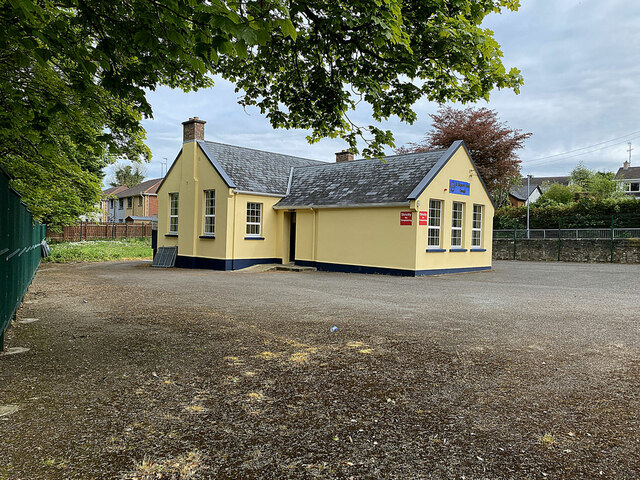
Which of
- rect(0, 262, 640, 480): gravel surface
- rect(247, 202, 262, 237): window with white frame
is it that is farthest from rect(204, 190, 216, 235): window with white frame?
rect(0, 262, 640, 480): gravel surface

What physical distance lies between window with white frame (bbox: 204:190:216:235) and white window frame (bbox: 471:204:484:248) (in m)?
12.2

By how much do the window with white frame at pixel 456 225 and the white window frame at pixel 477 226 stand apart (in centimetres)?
137

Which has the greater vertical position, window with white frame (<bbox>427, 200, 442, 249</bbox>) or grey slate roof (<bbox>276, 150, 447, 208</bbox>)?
grey slate roof (<bbox>276, 150, 447, 208</bbox>)

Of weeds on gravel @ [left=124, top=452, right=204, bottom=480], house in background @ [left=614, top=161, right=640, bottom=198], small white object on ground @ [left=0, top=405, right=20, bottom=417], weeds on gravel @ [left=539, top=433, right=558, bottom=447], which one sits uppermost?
house in background @ [left=614, top=161, right=640, bottom=198]

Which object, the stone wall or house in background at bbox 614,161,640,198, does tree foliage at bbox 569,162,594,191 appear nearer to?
house in background at bbox 614,161,640,198

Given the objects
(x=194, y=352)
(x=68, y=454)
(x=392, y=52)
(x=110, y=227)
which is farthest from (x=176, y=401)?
(x=110, y=227)

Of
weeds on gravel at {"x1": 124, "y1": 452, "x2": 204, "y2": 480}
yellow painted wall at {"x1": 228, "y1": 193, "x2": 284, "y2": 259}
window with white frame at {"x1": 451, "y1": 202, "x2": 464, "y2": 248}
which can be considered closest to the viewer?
weeds on gravel at {"x1": 124, "y1": 452, "x2": 204, "y2": 480}

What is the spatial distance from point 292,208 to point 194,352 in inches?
621

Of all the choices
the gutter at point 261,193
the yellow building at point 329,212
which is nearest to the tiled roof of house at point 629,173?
the yellow building at point 329,212

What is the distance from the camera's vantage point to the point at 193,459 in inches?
124

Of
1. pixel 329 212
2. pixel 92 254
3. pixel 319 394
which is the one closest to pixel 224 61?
pixel 319 394

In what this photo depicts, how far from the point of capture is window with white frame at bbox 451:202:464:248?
19891 millimetres

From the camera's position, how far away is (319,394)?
4457mm

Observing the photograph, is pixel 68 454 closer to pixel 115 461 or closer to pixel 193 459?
pixel 115 461
